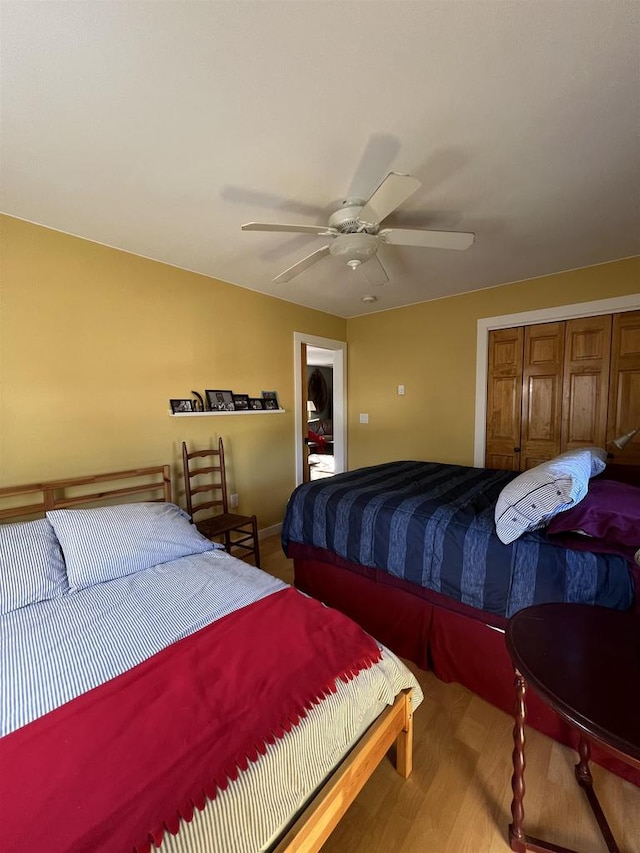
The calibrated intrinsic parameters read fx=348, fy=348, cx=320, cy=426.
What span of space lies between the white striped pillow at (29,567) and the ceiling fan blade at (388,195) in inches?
81.4

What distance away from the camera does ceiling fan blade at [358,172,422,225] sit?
4.18 feet

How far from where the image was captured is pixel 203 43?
104 cm

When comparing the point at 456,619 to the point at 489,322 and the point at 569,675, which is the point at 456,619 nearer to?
the point at 569,675

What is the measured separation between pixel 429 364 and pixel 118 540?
3.16 metres

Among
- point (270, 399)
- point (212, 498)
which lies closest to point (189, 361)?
point (270, 399)

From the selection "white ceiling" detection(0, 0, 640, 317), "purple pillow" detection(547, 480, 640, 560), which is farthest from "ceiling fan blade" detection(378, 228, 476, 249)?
"purple pillow" detection(547, 480, 640, 560)

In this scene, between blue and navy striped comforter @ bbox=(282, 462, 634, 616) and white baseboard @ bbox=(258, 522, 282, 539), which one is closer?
blue and navy striped comforter @ bbox=(282, 462, 634, 616)

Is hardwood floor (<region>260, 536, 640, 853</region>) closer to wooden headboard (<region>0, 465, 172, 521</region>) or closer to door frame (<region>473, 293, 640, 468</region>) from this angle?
wooden headboard (<region>0, 465, 172, 521</region>)

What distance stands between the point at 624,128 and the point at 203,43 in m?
1.57

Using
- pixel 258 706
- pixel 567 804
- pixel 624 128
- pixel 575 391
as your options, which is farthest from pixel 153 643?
pixel 575 391

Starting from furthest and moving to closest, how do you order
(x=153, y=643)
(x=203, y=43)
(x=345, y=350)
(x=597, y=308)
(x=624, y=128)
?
(x=345, y=350), (x=597, y=308), (x=624, y=128), (x=153, y=643), (x=203, y=43)

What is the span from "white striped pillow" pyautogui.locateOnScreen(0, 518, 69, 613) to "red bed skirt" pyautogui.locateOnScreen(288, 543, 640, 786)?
1.38 metres

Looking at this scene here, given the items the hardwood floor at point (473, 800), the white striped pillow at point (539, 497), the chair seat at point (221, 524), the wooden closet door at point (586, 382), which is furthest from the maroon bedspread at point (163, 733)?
the wooden closet door at point (586, 382)

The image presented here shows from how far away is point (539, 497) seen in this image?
144cm
